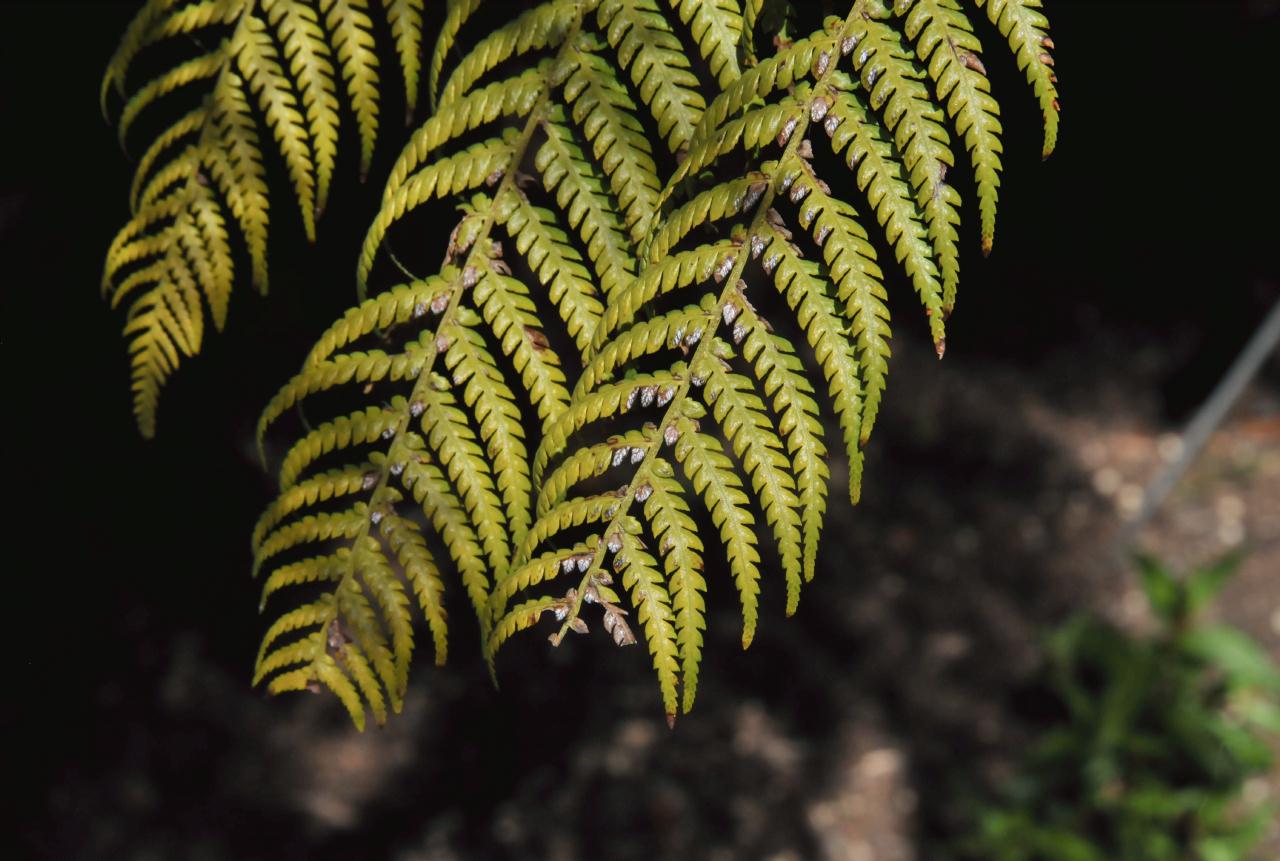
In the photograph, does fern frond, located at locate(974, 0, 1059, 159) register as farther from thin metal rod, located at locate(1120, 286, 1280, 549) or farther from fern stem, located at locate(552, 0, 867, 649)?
thin metal rod, located at locate(1120, 286, 1280, 549)

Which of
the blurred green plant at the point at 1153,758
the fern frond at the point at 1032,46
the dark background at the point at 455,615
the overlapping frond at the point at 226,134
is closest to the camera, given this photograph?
the fern frond at the point at 1032,46

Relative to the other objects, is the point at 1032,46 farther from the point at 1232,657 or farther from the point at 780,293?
the point at 1232,657

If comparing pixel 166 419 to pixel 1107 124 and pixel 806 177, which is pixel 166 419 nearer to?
pixel 806 177

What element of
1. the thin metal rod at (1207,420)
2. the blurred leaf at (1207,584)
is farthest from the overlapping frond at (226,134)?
the thin metal rod at (1207,420)

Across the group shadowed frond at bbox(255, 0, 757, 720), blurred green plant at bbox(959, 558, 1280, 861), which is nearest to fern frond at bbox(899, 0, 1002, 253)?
shadowed frond at bbox(255, 0, 757, 720)

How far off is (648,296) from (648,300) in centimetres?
3

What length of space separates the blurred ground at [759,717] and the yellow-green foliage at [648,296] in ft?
7.25

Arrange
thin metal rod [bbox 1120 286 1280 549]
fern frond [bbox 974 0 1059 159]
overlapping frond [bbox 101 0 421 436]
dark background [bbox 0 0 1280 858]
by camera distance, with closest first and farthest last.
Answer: fern frond [bbox 974 0 1059 159]
overlapping frond [bbox 101 0 421 436]
dark background [bbox 0 0 1280 858]
thin metal rod [bbox 1120 286 1280 549]

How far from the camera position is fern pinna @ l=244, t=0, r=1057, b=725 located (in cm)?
121

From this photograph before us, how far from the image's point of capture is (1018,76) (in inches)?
129

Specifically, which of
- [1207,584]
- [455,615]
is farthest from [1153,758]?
[455,615]

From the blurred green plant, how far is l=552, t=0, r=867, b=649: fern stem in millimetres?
2490

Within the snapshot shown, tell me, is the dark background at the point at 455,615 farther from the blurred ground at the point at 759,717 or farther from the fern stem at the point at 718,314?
the fern stem at the point at 718,314

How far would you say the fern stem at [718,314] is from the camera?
4.06 ft
